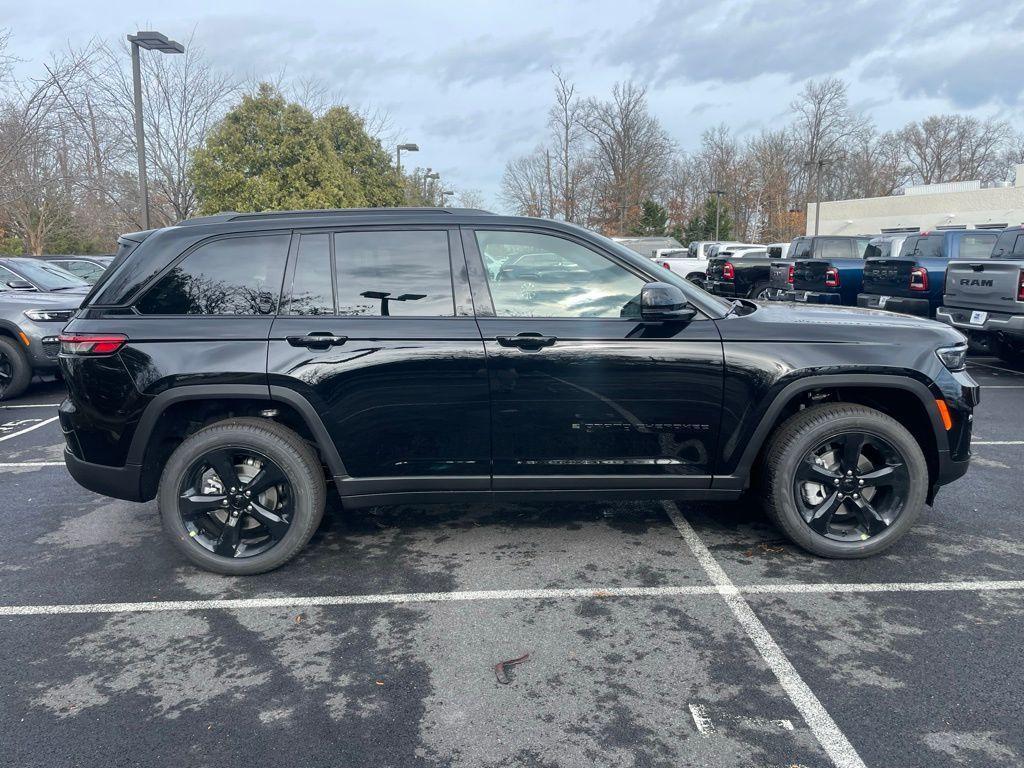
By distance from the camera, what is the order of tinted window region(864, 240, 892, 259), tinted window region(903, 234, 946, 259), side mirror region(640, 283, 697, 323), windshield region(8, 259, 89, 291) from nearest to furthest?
1. side mirror region(640, 283, 697, 323)
2. windshield region(8, 259, 89, 291)
3. tinted window region(903, 234, 946, 259)
4. tinted window region(864, 240, 892, 259)

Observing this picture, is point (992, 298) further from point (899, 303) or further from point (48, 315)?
point (48, 315)

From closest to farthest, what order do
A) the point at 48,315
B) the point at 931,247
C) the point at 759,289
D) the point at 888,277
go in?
the point at 48,315, the point at 888,277, the point at 931,247, the point at 759,289

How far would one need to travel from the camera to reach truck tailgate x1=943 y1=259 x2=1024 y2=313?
8164 millimetres

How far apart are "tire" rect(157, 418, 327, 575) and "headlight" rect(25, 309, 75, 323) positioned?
5801mm

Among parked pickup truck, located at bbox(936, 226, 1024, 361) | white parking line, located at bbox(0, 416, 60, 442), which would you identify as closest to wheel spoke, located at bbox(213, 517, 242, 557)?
white parking line, located at bbox(0, 416, 60, 442)

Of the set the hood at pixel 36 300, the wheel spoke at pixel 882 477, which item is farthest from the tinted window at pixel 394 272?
the hood at pixel 36 300

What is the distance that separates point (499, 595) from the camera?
11.4ft

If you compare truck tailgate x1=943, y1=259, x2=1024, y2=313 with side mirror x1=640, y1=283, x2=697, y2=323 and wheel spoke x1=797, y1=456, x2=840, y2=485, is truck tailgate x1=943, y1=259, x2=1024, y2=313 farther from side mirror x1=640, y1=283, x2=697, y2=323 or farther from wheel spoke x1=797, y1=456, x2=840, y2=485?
side mirror x1=640, y1=283, x2=697, y2=323

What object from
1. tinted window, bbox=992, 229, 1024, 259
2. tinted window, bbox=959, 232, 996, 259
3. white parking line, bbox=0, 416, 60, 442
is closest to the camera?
white parking line, bbox=0, 416, 60, 442

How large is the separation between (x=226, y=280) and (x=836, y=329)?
320 cm

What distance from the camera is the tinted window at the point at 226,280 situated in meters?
3.60

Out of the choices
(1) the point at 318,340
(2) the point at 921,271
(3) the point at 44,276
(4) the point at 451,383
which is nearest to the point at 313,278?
(1) the point at 318,340

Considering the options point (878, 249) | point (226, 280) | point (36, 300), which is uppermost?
point (878, 249)

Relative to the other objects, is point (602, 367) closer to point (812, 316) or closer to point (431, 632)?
point (812, 316)
